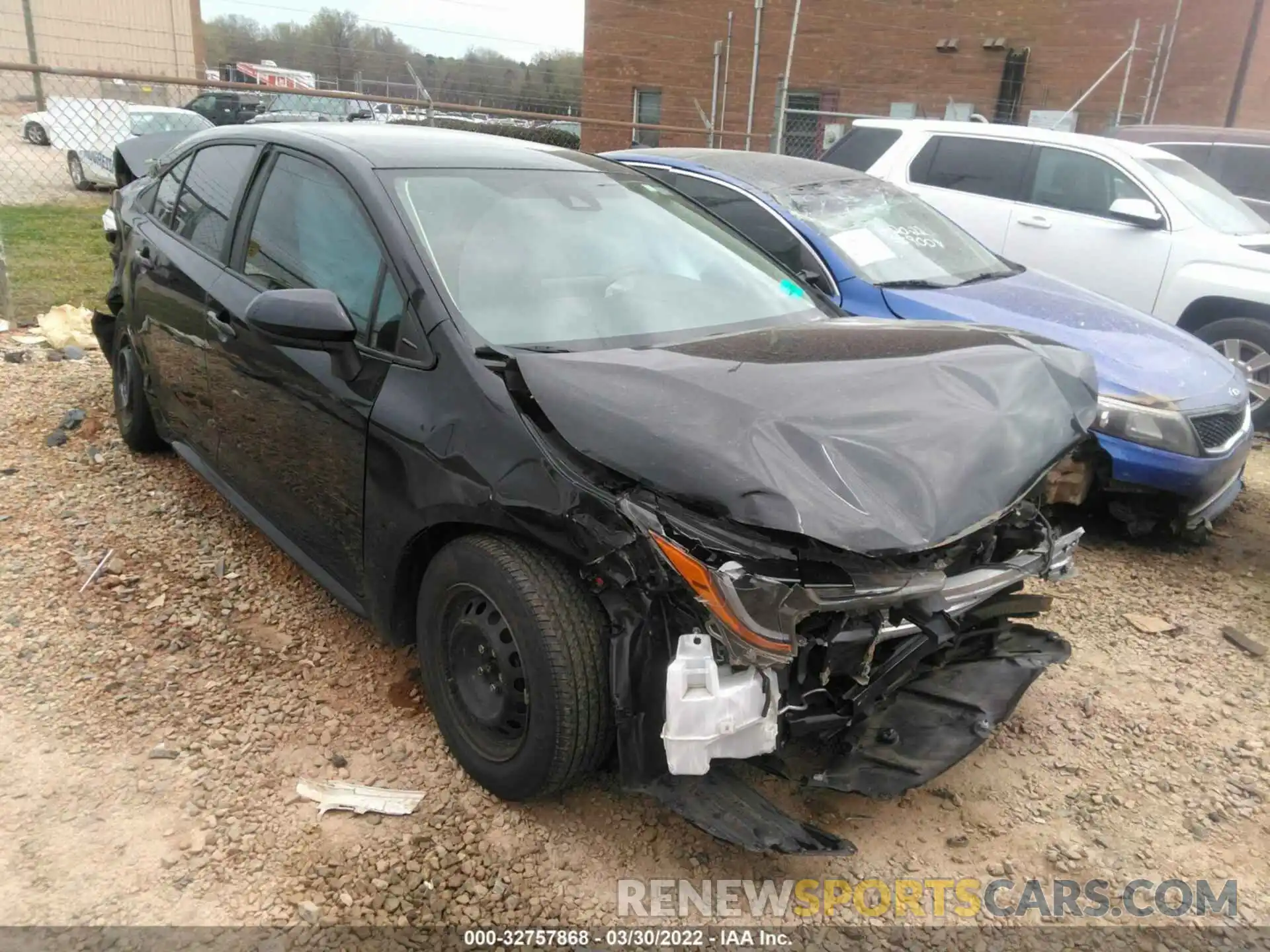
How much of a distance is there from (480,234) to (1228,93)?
19481 millimetres

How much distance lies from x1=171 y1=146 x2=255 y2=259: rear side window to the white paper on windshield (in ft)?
9.58

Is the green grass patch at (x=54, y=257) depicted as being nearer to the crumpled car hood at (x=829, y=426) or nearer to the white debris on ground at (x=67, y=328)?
the white debris on ground at (x=67, y=328)

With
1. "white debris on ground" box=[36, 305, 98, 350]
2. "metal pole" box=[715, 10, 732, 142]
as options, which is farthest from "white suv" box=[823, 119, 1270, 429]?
"metal pole" box=[715, 10, 732, 142]

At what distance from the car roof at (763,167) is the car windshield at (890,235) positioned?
2.8 inches

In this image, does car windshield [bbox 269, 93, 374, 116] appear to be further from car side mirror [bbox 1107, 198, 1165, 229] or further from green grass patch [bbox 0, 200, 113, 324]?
car side mirror [bbox 1107, 198, 1165, 229]

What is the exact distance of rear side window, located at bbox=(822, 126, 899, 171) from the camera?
7.57m

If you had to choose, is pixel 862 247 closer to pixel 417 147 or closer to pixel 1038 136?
pixel 417 147

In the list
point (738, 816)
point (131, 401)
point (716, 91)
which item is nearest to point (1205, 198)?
point (738, 816)

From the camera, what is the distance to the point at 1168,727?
3.18m

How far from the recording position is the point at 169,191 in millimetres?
4250

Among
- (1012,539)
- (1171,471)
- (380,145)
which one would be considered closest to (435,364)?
(380,145)

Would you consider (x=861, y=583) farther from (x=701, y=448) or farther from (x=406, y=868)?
(x=406, y=868)

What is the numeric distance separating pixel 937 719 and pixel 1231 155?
8606 millimetres

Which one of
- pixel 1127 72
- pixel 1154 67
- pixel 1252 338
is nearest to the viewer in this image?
pixel 1252 338
